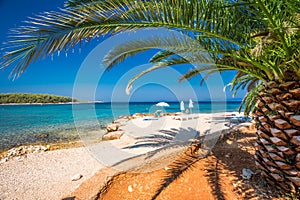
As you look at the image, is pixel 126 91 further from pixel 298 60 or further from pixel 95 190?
pixel 298 60

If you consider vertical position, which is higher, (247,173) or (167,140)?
(247,173)

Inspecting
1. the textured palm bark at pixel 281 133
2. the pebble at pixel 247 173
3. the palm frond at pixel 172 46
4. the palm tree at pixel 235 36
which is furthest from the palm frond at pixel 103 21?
the pebble at pixel 247 173

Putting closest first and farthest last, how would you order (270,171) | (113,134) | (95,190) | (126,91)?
(270,171) < (95,190) < (126,91) < (113,134)

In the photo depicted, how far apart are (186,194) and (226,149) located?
1.96m

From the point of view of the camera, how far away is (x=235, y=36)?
242cm

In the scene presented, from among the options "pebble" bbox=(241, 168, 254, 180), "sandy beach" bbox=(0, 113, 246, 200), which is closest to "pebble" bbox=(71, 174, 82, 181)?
"sandy beach" bbox=(0, 113, 246, 200)

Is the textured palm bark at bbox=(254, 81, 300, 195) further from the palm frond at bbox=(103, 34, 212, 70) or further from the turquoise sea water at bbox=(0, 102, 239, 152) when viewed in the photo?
the turquoise sea water at bbox=(0, 102, 239, 152)

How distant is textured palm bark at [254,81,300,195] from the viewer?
7.10 feet

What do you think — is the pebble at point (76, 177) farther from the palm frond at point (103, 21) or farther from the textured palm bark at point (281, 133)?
the textured palm bark at point (281, 133)

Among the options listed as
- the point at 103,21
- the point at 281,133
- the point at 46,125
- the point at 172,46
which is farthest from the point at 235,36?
the point at 46,125

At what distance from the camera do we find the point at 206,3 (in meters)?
2.18

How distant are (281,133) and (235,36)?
1.43m

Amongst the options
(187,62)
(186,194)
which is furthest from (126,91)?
(186,194)

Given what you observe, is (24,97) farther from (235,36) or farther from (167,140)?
(235,36)
